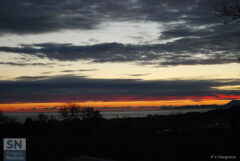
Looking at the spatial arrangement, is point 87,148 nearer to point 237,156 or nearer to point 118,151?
point 118,151

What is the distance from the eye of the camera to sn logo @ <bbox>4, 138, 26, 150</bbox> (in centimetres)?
1099

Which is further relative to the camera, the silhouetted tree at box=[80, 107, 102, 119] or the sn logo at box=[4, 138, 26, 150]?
the silhouetted tree at box=[80, 107, 102, 119]

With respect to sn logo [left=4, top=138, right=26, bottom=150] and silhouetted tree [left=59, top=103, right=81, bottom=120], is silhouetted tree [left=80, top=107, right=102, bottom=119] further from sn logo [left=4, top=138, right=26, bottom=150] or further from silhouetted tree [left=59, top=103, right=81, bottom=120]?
sn logo [left=4, top=138, right=26, bottom=150]

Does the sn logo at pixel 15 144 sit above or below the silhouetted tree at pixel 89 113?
above

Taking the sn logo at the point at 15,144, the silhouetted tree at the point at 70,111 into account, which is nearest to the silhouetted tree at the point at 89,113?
the silhouetted tree at the point at 70,111

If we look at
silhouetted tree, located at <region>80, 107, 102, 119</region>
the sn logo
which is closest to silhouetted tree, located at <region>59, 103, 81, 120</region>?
silhouetted tree, located at <region>80, 107, 102, 119</region>

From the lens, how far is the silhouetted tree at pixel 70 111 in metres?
83.1

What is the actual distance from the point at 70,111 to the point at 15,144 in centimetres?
7528

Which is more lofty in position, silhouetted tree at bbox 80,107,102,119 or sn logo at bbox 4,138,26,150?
sn logo at bbox 4,138,26,150

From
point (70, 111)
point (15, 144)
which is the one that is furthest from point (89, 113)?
point (15, 144)

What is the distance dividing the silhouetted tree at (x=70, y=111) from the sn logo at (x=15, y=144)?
7261cm

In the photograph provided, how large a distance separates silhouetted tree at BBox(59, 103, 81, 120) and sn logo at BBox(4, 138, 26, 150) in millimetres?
72611

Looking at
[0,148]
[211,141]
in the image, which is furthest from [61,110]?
[211,141]

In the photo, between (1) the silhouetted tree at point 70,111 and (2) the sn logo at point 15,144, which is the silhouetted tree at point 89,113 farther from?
(2) the sn logo at point 15,144
